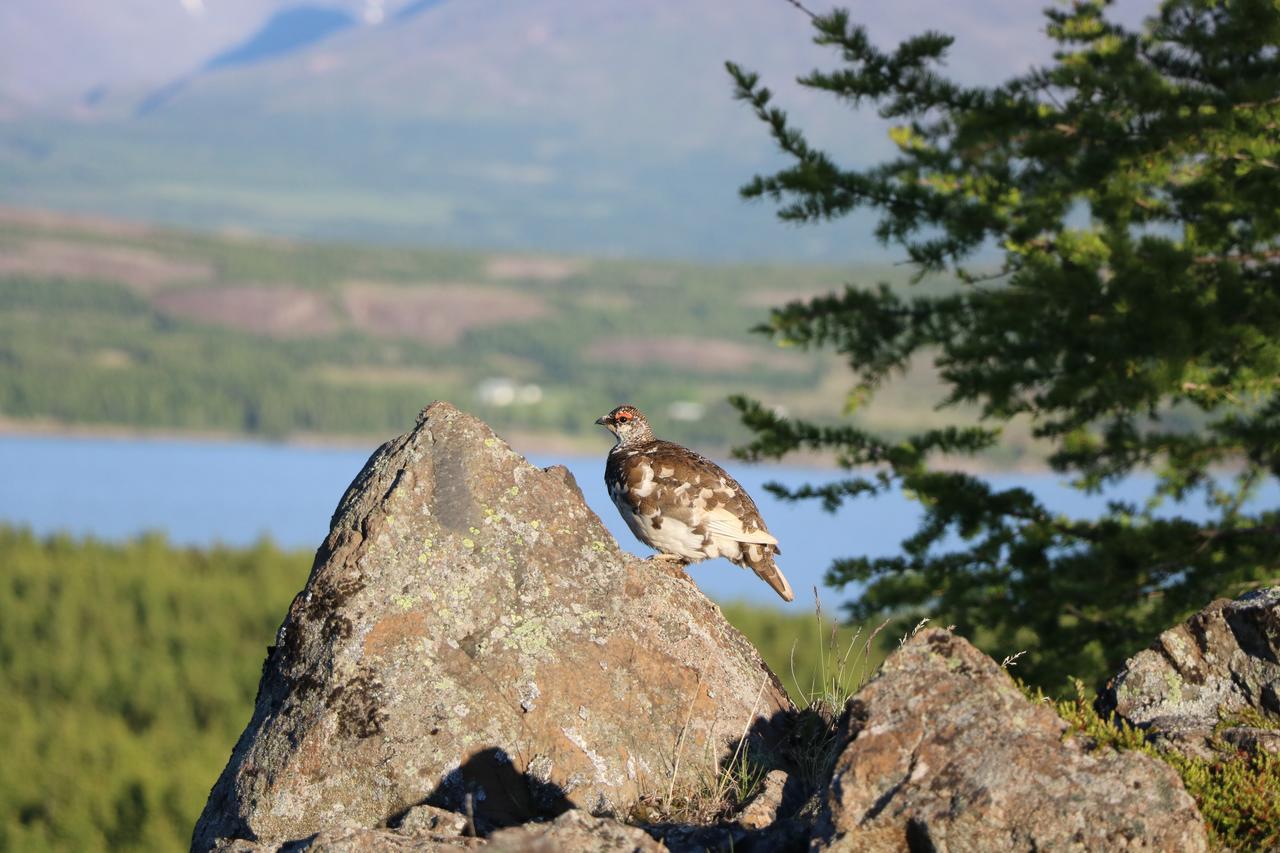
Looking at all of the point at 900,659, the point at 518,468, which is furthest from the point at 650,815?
the point at 518,468

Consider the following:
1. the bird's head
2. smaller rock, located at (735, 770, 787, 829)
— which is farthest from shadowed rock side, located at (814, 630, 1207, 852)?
the bird's head

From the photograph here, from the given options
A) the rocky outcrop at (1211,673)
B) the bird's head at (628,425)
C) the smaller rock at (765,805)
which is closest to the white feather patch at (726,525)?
the bird's head at (628,425)

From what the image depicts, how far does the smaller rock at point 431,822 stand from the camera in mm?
6523

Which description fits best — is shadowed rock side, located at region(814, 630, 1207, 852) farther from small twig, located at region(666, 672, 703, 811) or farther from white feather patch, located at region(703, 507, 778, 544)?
white feather patch, located at region(703, 507, 778, 544)

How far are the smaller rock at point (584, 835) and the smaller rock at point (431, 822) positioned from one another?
1.65ft

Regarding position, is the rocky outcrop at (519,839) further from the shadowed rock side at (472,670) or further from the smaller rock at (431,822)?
the shadowed rock side at (472,670)

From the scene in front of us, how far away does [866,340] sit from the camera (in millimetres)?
20734

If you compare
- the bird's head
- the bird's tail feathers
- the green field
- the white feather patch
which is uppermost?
the bird's head

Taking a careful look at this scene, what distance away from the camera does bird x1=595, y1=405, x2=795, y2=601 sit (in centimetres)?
941

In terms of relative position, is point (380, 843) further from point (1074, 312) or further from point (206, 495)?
point (206, 495)

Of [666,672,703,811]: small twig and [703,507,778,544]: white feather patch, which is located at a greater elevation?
[703,507,778,544]: white feather patch

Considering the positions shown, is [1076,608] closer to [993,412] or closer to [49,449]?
[993,412]

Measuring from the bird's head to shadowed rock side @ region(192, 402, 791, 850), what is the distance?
1835 millimetres

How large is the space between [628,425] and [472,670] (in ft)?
9.89
